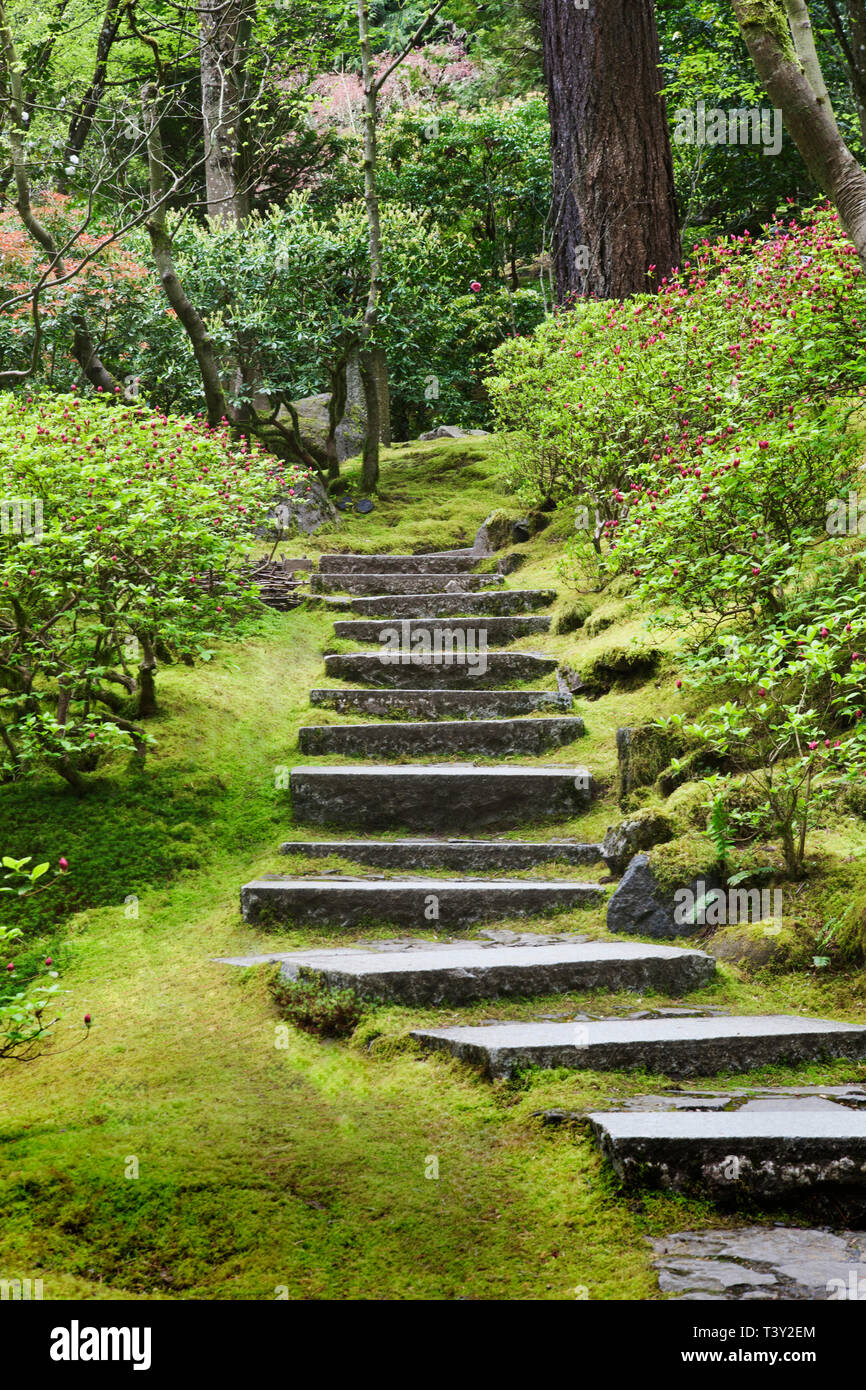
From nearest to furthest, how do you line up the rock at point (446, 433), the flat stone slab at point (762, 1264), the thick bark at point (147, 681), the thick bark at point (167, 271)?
the flat stone slab at point (762, 1264), the thick bark at point (147, 681), the thick bark at point (167, 271), the rock at point (446, 433)

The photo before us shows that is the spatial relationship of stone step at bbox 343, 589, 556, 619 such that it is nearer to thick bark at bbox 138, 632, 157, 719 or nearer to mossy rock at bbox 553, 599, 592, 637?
mossy rock at bbox 553, 599, 592, 637

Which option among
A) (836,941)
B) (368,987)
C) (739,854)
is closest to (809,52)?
(739,854)

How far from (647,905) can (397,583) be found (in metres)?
4.89

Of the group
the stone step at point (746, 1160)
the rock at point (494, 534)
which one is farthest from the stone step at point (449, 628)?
the stone step at point (746, 1160)

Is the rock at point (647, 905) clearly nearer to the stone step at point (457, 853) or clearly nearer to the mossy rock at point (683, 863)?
the mossy rock at point (683, 863)

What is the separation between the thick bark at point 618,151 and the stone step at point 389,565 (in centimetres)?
275

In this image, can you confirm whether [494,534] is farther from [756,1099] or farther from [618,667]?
[756,1099]

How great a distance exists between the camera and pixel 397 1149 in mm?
2881

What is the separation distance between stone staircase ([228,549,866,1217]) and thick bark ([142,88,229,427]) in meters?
2.66

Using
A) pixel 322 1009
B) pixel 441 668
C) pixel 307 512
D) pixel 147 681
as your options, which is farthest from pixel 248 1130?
pixel 307 512

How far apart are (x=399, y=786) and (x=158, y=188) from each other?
538 cm

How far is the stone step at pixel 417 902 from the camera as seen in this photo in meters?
4.57

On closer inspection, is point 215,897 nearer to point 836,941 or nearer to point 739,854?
point 739,854

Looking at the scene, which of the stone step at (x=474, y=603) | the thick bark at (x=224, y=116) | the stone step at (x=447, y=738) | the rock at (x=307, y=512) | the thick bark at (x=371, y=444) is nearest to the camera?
the stone step at (x=447, y=738)
